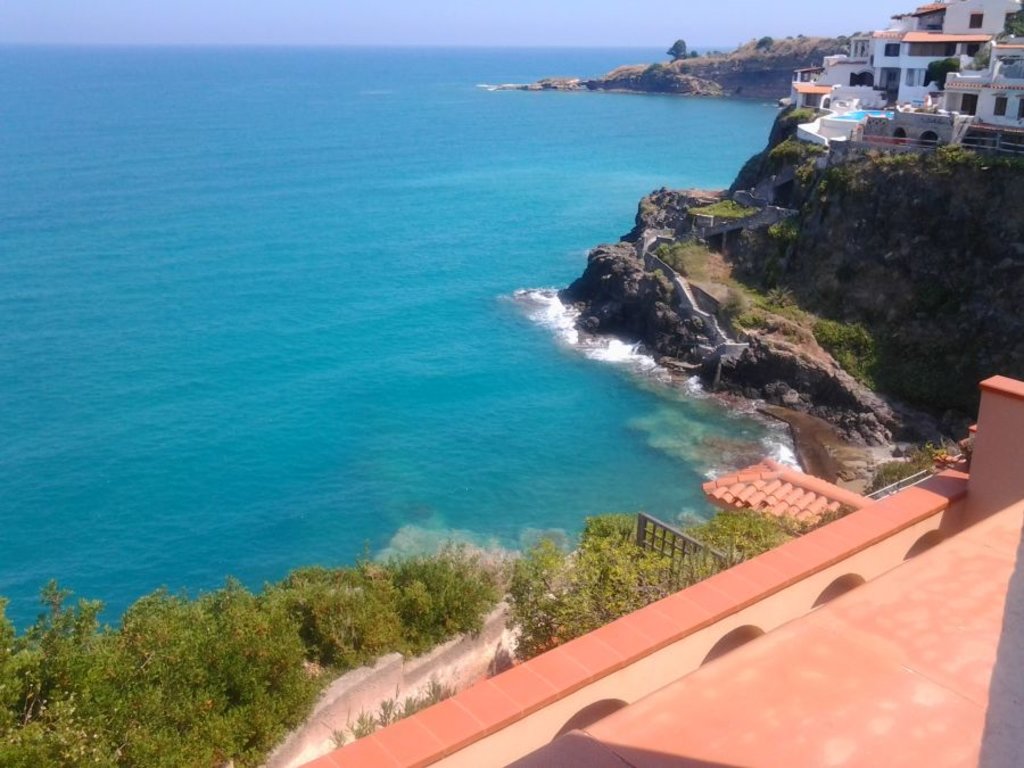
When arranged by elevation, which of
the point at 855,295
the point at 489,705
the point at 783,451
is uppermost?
the point at 489,705

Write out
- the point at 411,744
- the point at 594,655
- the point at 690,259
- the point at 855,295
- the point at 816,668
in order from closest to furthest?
the point at 816,668
the point at 411,744
the point at 594,655
the point at 855,295
the point at 690,259

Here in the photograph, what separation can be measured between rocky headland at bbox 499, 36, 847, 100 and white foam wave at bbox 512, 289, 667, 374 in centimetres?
10698

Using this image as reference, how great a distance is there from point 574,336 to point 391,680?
35.8 meters

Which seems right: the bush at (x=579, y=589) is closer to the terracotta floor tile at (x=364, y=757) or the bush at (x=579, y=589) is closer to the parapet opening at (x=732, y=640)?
the parapet opening at (x=732, y=640)

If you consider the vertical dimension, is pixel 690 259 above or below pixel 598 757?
below

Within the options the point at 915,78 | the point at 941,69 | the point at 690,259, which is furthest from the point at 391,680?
the point at 915,78

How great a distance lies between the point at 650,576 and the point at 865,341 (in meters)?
29.7

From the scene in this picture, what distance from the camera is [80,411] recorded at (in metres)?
38.6

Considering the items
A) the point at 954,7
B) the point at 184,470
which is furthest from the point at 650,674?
the point at 954,7

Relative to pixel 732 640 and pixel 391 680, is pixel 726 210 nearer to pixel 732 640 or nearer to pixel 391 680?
pixel 391 680

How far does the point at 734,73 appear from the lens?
535 feet

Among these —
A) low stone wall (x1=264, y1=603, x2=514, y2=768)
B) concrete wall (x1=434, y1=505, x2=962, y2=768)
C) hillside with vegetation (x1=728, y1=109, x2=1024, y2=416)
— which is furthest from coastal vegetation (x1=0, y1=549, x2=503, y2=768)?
hillside with vegetation (x1=728, y1=109, x2=1024, y2=416)

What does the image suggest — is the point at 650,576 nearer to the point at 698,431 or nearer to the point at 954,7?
the point at 698,431

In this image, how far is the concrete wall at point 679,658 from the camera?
19.0ft
